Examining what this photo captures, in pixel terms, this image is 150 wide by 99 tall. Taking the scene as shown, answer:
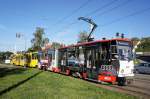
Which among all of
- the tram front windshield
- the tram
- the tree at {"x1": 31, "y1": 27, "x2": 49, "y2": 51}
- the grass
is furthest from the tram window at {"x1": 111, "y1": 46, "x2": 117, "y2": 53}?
the tree at {"x1": 31, "y1": 27, "x2": 49, "y2": 51}

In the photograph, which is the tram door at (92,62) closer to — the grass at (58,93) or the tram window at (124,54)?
the tram window at (124,54)

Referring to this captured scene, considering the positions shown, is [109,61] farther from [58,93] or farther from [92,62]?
[58,93]

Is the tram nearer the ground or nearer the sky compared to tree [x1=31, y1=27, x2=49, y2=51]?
nearer the ground

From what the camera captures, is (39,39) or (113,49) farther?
(39,39)

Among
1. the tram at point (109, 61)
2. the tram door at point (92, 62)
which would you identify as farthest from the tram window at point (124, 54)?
the tram door at point (92, 62)

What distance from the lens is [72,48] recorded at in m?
23.1

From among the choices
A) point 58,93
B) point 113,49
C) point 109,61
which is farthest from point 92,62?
point 58,93

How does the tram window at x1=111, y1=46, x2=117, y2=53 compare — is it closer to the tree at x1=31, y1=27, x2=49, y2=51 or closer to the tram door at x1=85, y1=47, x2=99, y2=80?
the tram door at x1=85, y1=47, x2=99, y2=80

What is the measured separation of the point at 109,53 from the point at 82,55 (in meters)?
4.46

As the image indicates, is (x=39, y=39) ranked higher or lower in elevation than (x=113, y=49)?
higher

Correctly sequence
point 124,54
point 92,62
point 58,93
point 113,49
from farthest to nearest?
point 92,62 → point 124,54 → point 113,49 → point 58,93

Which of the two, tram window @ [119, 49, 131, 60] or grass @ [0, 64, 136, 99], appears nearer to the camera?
grass @ [0, 64, 136, 99]

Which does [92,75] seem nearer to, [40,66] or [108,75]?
[108,75]

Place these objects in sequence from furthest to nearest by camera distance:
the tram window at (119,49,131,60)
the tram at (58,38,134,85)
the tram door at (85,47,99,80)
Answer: the tram door at (85,47,99,80) → the tram window at (119,49,131,60) → the tram at (58,38,134,85)
